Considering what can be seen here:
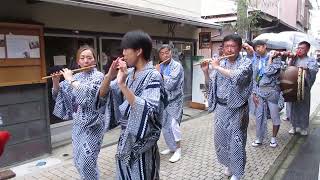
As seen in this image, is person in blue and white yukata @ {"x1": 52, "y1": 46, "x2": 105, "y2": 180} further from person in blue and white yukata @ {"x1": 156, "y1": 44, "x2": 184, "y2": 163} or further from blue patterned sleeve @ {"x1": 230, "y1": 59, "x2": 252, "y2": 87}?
person in blue and white yukata @ {"x1": 156, "y1": 44, "x2": 184, "y2": 163}

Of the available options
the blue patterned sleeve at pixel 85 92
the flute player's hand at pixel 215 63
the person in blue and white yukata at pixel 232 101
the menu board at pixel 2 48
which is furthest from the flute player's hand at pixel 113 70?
the menu board at pixel 2 48

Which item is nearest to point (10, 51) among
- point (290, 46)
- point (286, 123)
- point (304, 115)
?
point (304, 115)

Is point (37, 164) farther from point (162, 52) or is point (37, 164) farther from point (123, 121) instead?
point (123, 121)

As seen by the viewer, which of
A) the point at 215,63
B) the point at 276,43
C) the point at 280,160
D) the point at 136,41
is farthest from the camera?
the point at 276,43

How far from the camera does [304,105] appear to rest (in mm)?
7359

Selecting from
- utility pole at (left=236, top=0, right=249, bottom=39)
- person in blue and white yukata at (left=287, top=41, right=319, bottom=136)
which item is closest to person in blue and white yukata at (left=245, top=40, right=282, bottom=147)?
person in blue and white yukata at (left=287, top=41, right=319, bottom=136)

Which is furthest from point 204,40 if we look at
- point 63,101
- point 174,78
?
point 63,101

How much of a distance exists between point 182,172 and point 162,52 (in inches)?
74.5

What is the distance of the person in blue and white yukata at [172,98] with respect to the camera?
5.65 metres

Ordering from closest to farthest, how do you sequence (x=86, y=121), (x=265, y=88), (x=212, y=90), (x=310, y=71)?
(x=86, y=121)
(x=212, y=90)
(x=265, y=88)
(x=310, y=71)

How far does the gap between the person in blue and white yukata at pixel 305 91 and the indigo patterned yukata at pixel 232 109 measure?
285 centimetres

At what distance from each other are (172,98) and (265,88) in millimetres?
1870

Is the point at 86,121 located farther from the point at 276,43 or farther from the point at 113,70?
the point at 276,43

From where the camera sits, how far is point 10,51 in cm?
530
